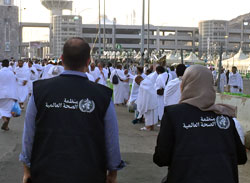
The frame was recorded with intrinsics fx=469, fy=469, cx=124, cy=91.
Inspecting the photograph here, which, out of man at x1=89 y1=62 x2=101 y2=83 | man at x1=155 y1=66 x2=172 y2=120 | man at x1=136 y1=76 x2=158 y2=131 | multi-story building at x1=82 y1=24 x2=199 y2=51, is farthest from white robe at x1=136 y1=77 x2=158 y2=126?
multi-story building at x1=82 y1=24 x2=199 y2=51

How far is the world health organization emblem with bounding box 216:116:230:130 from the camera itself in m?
3.17

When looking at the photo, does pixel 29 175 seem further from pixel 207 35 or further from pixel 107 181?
pixel 207 35

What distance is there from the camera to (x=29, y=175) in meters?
3.17

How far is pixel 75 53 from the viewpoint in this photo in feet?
10.4

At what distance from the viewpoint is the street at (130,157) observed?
6.70m

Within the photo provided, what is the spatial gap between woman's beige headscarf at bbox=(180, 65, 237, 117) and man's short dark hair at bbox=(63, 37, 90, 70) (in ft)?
2.42

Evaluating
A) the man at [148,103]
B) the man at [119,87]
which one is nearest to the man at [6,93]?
the man at [148,103]

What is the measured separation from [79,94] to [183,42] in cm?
13990

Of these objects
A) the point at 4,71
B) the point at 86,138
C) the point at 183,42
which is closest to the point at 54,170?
the point at 86,138

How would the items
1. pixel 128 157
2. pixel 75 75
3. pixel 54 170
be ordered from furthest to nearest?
1. pixel 128 157
2. pixel 75 75
3. pixel 54 170

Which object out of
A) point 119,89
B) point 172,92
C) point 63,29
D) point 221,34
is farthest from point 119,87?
point 221,34

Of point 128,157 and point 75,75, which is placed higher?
point 75,75

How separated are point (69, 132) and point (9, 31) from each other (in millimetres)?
105541

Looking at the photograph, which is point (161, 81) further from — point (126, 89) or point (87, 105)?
point (87, 105)
